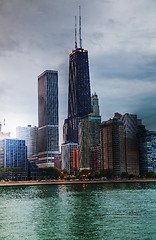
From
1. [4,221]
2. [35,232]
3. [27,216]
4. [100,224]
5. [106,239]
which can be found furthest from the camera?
[27,216]

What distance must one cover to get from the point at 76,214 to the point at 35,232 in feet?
78.9

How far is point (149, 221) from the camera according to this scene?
71.2 metres

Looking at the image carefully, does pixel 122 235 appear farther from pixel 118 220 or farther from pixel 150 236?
pixel 118 220

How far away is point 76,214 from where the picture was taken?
84.6 meters

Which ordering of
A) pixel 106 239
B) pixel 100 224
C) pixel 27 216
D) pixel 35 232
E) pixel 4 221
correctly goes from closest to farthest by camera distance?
pixel 106 239 < pixel 35 232 < pixel 100 224 < pixel 4 221 < pixel 27 216

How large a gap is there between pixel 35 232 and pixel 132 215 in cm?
2777

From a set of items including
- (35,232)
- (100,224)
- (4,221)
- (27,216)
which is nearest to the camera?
(35,232)

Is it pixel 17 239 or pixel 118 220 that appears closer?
pixel 17 239

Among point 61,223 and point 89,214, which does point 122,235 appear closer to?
point 61,223

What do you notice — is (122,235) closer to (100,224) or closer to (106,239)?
(106,239)

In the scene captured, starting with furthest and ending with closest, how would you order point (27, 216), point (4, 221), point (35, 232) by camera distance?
point (27, 216) → point (4, 221) → point (35, 232)

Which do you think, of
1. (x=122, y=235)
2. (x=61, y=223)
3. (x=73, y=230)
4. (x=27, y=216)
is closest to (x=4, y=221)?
(x=27, y=216)

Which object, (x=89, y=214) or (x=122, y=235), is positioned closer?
(x=122, y=235)

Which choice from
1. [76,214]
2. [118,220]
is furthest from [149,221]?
[76,214]
